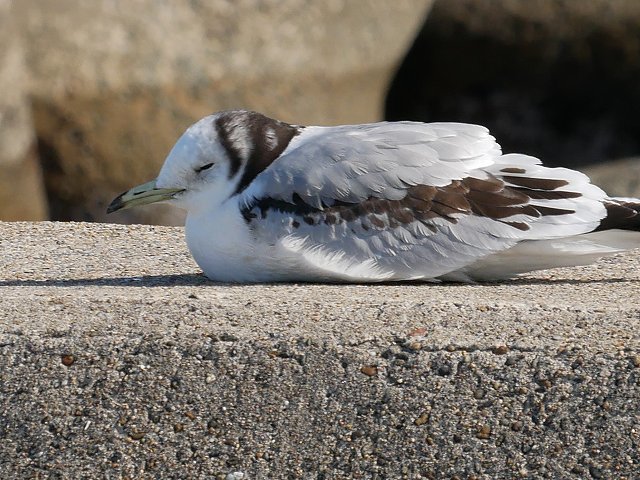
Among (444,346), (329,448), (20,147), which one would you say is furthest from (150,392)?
(20,147)

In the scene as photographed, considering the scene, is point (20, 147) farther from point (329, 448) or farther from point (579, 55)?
point (329, 448)

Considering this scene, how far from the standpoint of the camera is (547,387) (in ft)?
13.0

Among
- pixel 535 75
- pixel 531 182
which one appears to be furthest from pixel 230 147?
pixel 535 75

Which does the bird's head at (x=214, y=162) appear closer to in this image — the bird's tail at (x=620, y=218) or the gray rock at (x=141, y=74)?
the bird's tail at (x=620, y=218)

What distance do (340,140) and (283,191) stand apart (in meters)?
0.32

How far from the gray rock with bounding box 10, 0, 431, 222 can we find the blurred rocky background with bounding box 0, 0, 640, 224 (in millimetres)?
11

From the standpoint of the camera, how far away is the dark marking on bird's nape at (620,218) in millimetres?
4914

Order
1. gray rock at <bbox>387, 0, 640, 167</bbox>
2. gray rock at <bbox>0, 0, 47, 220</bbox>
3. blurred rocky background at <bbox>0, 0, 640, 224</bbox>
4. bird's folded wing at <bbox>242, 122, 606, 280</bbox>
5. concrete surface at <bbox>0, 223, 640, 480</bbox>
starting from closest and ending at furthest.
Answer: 1. concrete surface at <bbox>0, 223, 640, 480</bbox>
2. bird's folded wing at <bbox>242, 122, 606, 280</bbox>
3. gray rock at <bbox>0, 0, 47, 220</bbox>
4. blurred rocky background at <bbox>0, 0, 640, 224</bbox>
5. gray rock at <bbox>387, 0, 640, 167</bbox>

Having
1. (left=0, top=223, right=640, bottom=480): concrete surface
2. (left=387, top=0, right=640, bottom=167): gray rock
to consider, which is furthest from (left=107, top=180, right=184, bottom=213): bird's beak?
(left=387, top=0, right=640, bottom=167): gray rock

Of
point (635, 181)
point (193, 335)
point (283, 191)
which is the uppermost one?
point (283, 191)

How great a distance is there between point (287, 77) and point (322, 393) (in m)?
7.00

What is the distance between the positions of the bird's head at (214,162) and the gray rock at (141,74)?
16.8ft

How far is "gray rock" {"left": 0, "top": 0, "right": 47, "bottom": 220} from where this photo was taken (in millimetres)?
9914

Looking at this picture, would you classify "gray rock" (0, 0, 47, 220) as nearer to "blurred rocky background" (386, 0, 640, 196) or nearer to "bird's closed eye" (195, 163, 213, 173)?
"blurred rocky background" (386, 0, 640, 196)
